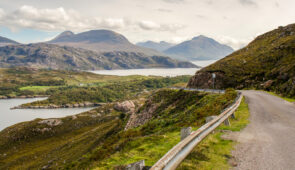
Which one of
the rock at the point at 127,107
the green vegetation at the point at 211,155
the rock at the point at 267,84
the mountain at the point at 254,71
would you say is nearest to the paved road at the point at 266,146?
the green vegetation at the point at 211,155

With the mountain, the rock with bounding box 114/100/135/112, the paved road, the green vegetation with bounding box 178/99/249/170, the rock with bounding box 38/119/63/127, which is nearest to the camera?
the green vegetation with bounding box 178/99/249/170

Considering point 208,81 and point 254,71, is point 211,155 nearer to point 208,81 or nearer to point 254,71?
point 208,81

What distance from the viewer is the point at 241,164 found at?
791 centimetres

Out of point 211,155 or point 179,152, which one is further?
point 211,155

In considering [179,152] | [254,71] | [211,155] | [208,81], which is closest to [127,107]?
[208,81]

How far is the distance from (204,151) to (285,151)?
12.0 ft

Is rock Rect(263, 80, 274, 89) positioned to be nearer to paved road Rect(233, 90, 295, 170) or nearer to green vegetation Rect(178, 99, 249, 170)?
paved road Rect(233, 90, 295, 170)

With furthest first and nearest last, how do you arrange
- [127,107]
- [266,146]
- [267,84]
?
[127,107] < [267,84] < [266,146]

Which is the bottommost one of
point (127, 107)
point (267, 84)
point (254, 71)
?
point (127, 107)

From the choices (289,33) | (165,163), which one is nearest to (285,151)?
(165,163)

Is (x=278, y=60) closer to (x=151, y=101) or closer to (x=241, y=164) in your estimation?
(x=151, y=101)

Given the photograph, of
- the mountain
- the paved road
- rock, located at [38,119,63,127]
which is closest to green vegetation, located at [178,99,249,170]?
the paved road

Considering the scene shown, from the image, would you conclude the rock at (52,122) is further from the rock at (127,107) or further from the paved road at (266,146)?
the paved road at (266,146)

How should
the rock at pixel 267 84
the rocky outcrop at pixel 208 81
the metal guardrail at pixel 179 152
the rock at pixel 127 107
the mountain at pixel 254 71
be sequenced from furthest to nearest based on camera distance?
the rock at pixel 127 107 < the rocky outcrop at pixel 208 81 < the mountain at pixel 254 71 < the rock at pixel 267 84 < the metal guardrail at pixel 179 152
